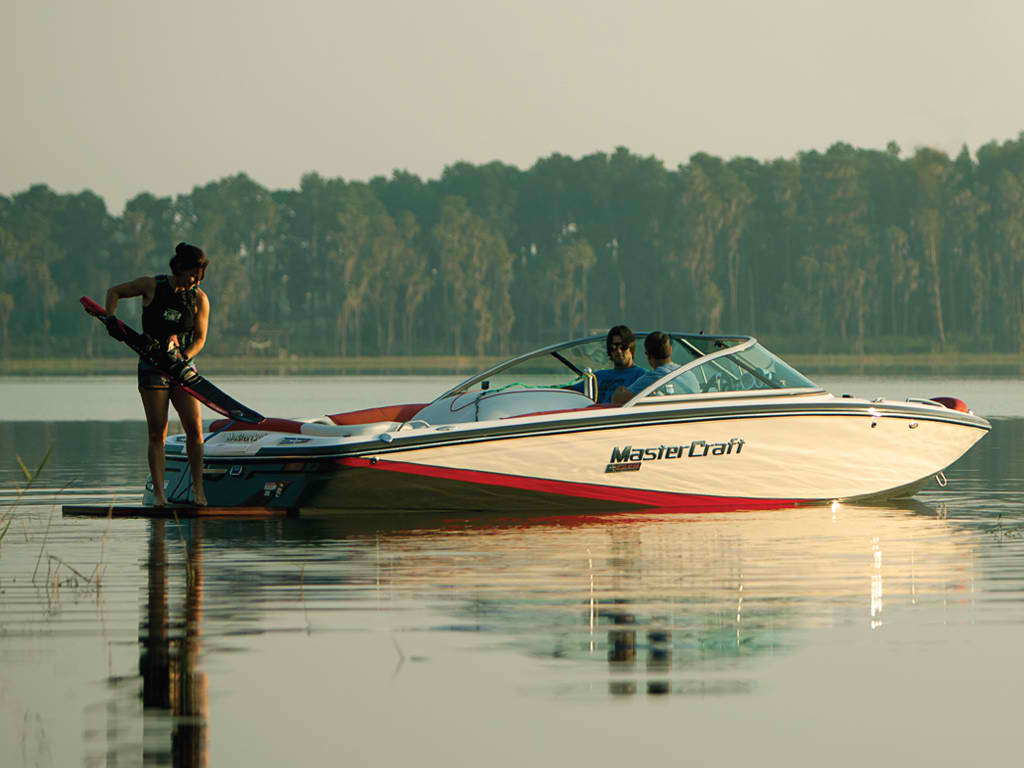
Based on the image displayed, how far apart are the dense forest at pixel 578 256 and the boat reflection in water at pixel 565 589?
11001 cm

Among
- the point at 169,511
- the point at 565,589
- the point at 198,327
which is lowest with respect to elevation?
the point at 565,589

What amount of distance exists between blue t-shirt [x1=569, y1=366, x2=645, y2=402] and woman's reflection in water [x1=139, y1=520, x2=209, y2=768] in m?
4.96

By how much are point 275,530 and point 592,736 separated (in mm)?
7011

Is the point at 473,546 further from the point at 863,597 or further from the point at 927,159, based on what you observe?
the point at 927,159

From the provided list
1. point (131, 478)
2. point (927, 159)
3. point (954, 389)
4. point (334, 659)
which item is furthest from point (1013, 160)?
point (334, 659)

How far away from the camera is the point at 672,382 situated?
13672 mm

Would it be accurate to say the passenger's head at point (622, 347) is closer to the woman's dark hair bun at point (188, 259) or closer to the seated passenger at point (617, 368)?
the seated passenger at point (617, 368)

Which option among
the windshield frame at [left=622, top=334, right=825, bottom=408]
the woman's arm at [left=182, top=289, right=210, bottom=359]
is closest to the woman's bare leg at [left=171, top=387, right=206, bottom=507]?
the woman's arm at [left=182, top=289, right=210, bottom=359]

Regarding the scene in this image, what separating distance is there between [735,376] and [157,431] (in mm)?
4500

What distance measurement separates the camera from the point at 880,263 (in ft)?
422

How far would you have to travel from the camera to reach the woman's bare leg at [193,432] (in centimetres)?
1183

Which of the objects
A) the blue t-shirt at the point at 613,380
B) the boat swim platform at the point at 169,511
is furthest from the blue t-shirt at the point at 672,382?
the boat swim platform at the point at 169,511

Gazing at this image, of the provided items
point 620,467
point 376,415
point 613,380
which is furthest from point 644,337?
point 376,415

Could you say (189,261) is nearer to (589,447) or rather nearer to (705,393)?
(589,447)
